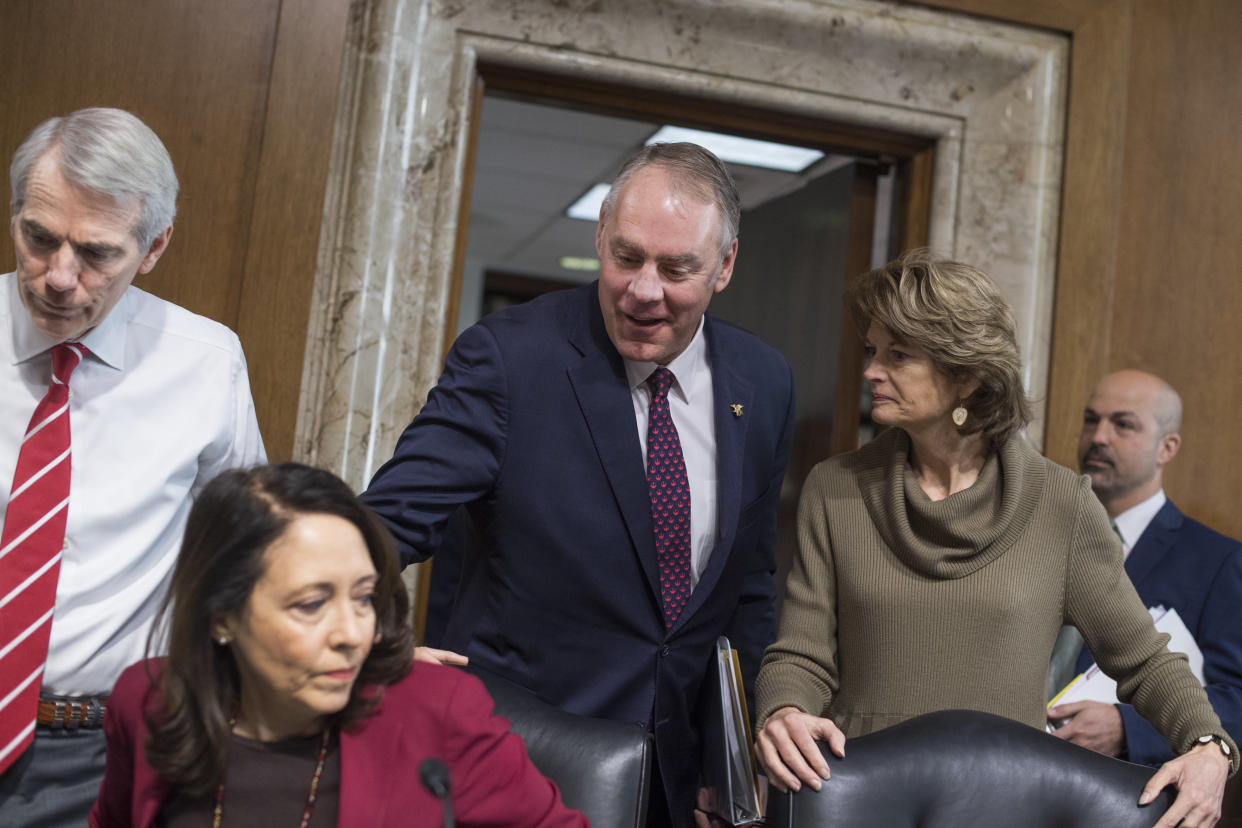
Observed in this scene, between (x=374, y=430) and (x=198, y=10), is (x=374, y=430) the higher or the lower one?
the lower one

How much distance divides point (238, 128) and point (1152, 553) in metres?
2.49

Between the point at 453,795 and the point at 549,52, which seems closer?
the point at 453,795

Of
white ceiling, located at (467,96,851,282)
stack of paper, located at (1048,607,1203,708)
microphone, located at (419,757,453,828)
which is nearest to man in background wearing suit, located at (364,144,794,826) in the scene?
microphone, located at (419,757,453,828)

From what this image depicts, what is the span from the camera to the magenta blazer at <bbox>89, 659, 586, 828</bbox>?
1.37 metres

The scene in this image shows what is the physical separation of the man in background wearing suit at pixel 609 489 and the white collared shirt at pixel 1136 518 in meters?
1.62

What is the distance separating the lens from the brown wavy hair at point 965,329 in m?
1.97

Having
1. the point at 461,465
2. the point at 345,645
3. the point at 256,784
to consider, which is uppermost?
the point at 461,465

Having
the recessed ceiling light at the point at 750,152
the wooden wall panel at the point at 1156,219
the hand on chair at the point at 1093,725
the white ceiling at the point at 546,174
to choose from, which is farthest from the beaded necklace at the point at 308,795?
the recessed ceiling light at the point at 750,152

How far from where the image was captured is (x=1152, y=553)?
3123 millimetres

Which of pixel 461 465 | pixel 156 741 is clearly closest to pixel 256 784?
pixel 156 741

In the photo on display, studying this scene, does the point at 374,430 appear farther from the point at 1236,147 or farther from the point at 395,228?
the point at 1236,147

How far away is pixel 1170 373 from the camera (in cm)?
350

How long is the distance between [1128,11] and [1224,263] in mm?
770

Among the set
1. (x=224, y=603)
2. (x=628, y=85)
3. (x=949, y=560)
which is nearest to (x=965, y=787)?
(x=949, y=560)
